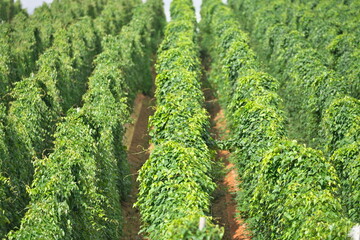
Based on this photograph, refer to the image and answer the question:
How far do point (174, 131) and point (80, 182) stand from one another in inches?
114

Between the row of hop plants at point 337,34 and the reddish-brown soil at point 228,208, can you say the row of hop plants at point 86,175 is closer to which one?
the reddish-brown soil at point 228,208

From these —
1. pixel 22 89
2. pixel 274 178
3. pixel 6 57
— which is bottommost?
pixel 274 178

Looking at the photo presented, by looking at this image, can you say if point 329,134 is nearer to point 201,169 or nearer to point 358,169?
point 358,169

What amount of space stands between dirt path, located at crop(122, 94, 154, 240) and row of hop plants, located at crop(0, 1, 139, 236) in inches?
106

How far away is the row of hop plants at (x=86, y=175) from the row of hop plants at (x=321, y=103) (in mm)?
5520

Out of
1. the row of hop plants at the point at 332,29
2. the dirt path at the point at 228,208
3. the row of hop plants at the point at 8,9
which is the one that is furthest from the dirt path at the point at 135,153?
the row of hop plants at the point at 8,9

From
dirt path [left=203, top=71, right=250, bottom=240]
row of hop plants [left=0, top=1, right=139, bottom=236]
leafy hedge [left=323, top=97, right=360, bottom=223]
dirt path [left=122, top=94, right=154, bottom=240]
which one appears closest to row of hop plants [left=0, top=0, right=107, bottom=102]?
row of hop plants [left=0, top=1, right=139, bottom=236]

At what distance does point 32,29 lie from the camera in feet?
74.1

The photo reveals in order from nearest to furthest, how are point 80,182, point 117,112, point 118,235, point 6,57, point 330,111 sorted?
point 80,182 → point 118,235 → point 330,111 → point 117,112 → point 6,57

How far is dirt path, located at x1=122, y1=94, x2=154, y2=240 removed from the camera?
13234mm

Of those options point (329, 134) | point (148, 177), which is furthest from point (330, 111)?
point (148, 177)

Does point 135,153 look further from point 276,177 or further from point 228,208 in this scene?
point 276,177

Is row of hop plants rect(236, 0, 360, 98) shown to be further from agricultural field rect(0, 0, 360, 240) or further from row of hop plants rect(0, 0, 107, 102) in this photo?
row of hop plants rect(0, 0, 107, 102)

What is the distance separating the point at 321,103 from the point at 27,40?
1410cm
